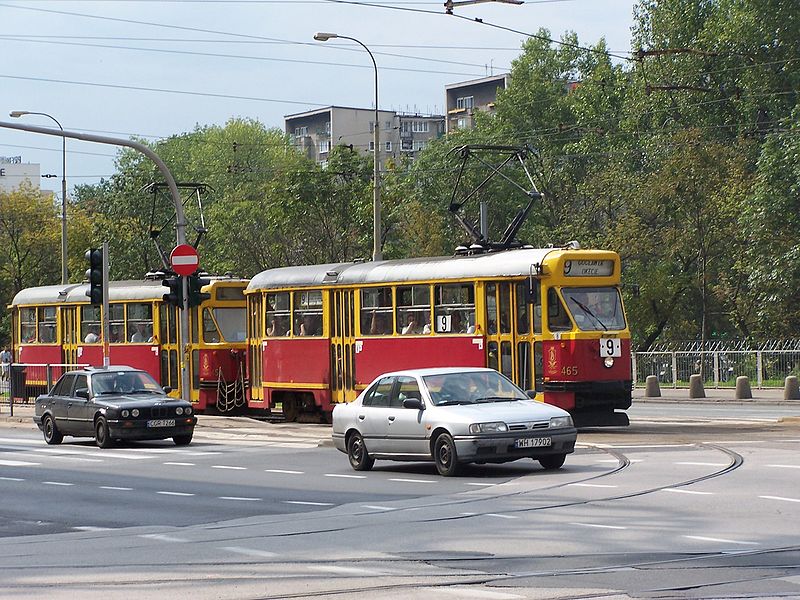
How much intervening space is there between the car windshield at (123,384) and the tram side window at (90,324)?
13060mm

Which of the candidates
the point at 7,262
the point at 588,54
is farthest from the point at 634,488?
the point at 588,54

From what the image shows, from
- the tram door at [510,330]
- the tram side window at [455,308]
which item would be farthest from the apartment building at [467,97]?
the tram door at [510,330]

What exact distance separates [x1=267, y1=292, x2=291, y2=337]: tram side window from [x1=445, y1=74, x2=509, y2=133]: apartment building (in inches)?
4266

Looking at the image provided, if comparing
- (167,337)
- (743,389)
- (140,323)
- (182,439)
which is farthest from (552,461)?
(743,389)

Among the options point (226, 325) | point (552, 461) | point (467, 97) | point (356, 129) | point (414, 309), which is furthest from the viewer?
point (356, 129)

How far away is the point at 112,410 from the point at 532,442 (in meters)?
10.8

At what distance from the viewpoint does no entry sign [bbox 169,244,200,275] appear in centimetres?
3300

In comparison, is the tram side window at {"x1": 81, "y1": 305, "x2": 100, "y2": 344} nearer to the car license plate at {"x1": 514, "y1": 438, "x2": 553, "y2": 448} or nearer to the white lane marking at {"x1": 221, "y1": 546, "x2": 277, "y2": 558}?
the car license plate at {"x1": 514, "y1": 438, "x2": 553, "y2": 448}

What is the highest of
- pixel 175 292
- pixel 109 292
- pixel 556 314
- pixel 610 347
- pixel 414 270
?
pixel 109 292

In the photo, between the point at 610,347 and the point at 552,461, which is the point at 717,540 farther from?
the point at 610,347

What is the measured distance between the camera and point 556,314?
27328 mm

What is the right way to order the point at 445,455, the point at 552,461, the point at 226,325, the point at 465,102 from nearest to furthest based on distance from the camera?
1. the point at 445,455
2. the point at 552,461
3. the point at 226,325
4. the point at 465,102

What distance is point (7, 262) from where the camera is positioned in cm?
8269

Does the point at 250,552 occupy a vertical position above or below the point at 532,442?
below
